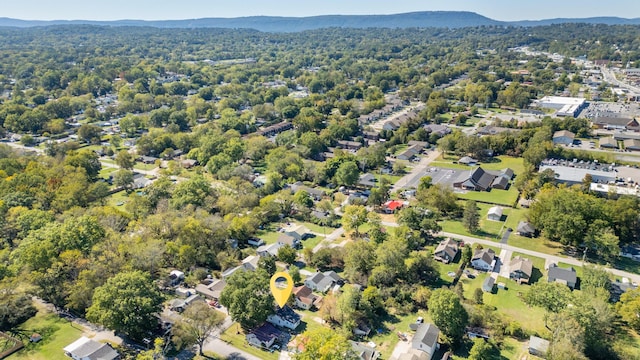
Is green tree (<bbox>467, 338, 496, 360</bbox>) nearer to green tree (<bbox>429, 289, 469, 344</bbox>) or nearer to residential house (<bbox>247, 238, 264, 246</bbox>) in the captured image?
green tree (<bbox>429, 289, 469, 344</bbox>)

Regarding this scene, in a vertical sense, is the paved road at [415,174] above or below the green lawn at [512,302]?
above

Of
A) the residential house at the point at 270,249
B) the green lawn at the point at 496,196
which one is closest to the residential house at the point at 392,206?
the green lawn at the point at 496,196

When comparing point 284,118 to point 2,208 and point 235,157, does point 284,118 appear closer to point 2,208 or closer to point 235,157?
point 235,157

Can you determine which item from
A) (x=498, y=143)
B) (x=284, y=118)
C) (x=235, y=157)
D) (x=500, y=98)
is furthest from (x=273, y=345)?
(x=500, y=98)

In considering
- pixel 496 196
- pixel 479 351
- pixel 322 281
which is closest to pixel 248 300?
pixel 322 281

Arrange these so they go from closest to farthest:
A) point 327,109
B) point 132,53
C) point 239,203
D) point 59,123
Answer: point 239,203 → point 59,123 → point 327,109 → point 132,53

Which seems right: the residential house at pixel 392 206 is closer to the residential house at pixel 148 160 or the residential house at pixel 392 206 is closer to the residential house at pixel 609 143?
the residential house at pixel 148 160

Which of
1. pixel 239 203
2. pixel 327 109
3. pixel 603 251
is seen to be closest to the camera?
pixel 603 251
